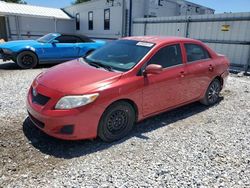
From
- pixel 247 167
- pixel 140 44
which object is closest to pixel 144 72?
pixel 140 44

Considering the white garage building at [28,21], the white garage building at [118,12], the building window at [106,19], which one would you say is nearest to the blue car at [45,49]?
the white garage building at [118,12]

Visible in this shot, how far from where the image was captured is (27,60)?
8.71 metres

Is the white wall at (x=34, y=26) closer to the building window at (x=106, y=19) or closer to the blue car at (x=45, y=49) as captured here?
the building window at (x=106, y=19)

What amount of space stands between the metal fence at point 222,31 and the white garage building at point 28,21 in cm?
1284

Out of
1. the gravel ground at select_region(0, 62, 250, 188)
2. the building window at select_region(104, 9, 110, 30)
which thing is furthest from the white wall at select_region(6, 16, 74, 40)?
the gravel ground at select_region(0, 62, 250, 188)

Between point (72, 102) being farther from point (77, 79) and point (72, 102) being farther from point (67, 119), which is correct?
point (77, 79)

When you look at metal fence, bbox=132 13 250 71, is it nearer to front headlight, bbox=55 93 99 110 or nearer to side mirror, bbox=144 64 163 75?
side mirror, bbox=144 64 163 75

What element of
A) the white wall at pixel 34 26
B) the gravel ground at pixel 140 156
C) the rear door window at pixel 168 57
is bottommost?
the gravel ground at pixel 140 156

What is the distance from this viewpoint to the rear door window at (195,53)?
4.52m

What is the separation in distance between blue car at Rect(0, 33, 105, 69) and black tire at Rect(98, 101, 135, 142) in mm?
5061

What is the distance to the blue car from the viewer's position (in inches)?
333

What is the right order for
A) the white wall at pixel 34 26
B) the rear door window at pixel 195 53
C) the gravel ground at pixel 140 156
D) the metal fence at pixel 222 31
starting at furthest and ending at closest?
1. the white wall at pixel 34 26
2. the metal fence at pixel 222 31
3. the rear door window at pixel 195 53
4. the gravel ground at pixel 140 156

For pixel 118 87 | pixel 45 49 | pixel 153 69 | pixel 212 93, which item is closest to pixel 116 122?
pixel 118 87

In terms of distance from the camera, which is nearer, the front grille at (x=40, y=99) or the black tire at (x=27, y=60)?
the front grille at (x=40, y=99)
